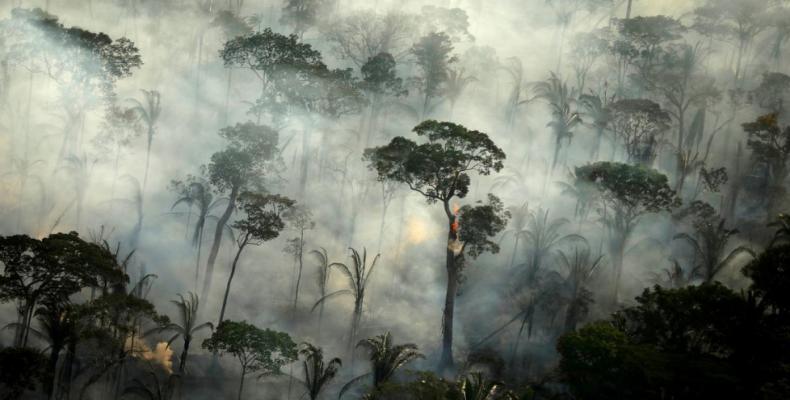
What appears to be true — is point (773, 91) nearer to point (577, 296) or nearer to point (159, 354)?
point (577, 296)

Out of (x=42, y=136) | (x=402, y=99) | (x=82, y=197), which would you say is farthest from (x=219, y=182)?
(x=402, y=99)

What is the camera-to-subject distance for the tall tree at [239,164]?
51719 mm

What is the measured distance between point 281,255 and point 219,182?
40.2 ft

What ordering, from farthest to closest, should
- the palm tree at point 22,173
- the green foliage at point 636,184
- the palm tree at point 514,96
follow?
the palm tree at point 514,96
the palm tree at point 22,173
the green foliage at point 636,184

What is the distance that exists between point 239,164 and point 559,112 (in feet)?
116

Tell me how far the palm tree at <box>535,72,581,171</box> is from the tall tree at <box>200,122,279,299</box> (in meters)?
28.9

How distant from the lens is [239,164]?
5175 cm

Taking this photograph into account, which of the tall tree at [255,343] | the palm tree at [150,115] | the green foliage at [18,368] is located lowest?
the green foliage at [18,368]

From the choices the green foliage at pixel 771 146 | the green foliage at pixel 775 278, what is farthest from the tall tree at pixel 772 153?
the green foliage at pixel 775 278

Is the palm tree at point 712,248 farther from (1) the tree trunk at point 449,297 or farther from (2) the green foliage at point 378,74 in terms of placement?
(2) the green foliage at point 378,74

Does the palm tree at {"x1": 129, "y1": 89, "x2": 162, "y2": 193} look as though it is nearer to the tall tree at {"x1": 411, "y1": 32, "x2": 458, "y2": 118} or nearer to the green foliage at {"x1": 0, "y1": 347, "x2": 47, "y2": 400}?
the green foliage at {"x1": 0, "y1": 347, "x2": 47, "y2": 400}

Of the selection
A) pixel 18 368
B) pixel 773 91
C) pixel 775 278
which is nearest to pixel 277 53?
pixel 18 368

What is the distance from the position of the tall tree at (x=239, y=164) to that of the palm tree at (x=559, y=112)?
28879 millimetres

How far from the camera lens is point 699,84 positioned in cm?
7269
